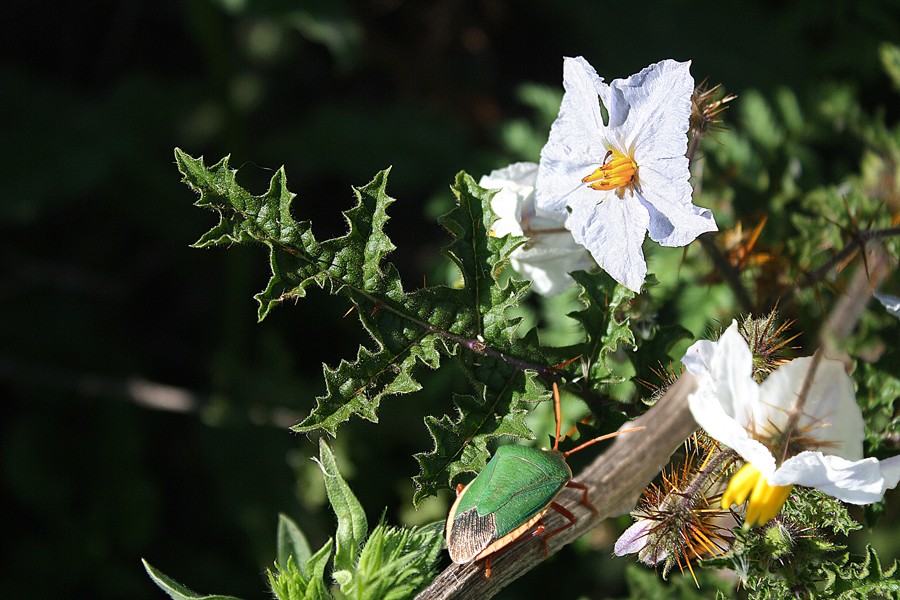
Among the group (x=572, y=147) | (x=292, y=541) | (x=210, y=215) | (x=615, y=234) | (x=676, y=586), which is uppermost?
(x=572, y=147)

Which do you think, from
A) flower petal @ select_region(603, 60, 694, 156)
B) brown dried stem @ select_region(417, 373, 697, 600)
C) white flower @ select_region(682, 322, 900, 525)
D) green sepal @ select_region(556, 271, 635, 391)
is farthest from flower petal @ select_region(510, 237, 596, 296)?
white flower @ select_region(682, 322, 900, 525)

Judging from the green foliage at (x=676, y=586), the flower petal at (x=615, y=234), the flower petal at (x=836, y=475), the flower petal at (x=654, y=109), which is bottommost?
the green foliage at (x=676, y=586)

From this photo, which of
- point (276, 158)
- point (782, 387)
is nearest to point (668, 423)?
point (782, 387)

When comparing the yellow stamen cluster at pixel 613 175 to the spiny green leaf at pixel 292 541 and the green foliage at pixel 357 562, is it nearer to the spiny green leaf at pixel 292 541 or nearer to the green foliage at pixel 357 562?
the green foliage at pixel 357 562

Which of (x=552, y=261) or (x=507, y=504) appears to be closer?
(x=507, y=504)

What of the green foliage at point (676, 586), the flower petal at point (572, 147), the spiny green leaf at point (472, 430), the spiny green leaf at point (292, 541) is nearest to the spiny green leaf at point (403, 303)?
the spiny green leaf at point (472, 430)

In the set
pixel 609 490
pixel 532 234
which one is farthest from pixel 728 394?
pixel 532 234

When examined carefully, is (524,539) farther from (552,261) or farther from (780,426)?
(552,261)

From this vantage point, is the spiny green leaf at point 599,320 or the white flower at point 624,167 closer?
the white flower at point 624,167
